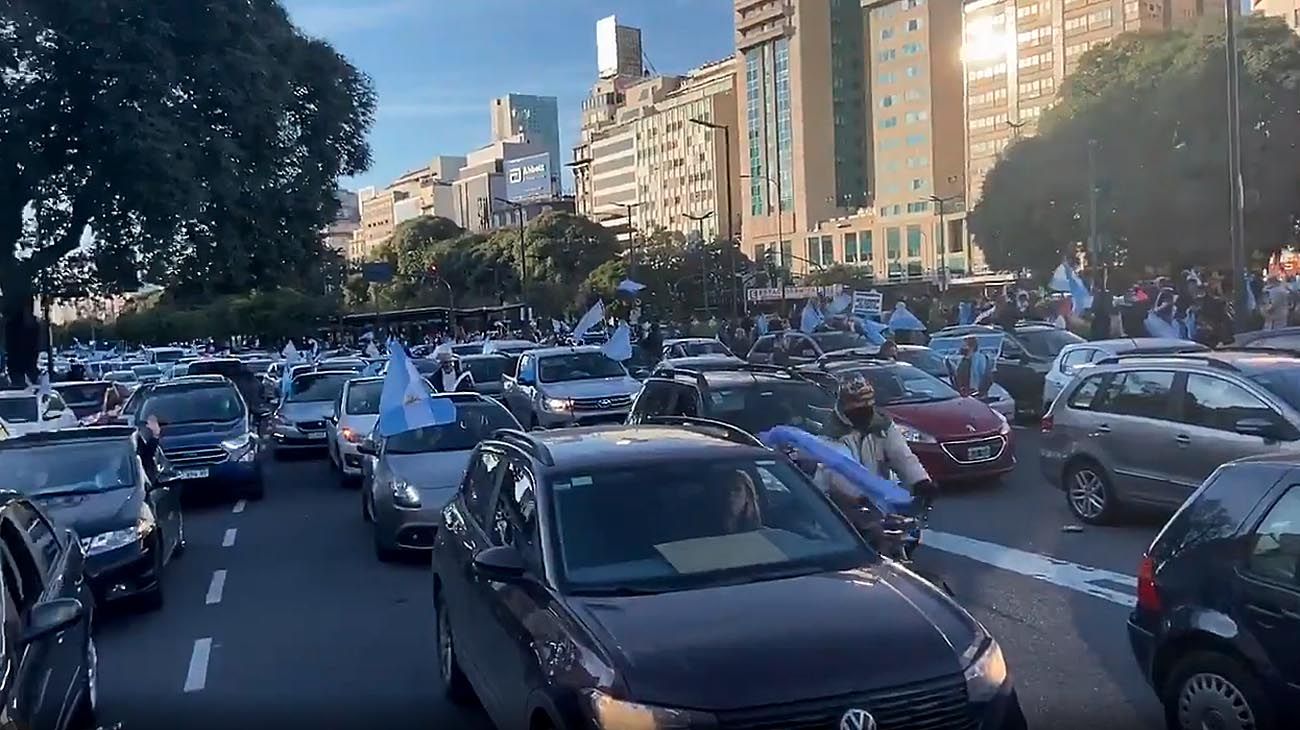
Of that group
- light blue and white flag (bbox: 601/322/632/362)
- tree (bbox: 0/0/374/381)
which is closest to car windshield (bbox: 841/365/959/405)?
light blue and white flag (bbox: 601/322/632/362)

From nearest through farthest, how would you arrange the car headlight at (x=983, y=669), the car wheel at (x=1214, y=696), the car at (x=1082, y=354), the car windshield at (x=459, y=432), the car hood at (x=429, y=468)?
the car headlight at (x=983, y=669)
the car wheel at (x=1214, y=696)
the car hood at (x=429, y=468)
the car windshield at (x=459, y=432)
the car at (x=1082, y=354)

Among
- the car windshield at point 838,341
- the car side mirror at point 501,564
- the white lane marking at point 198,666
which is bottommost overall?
the white lane marking at point 198,666

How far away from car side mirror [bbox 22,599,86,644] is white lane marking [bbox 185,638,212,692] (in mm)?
2898

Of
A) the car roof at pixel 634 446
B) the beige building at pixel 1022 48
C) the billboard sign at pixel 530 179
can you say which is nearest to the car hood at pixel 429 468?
the car roof at pixel 634 446

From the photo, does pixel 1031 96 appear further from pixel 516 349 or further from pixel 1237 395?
pixel 1237 395

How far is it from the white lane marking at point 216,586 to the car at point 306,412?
31.5 feet

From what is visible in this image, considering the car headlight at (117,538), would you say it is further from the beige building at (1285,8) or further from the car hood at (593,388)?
the beige building at (1285,8)

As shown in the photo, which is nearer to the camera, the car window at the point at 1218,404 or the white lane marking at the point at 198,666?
the white lane marking at the point at 198,666

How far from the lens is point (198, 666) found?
8.99m

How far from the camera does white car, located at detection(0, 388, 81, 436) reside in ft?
64.3

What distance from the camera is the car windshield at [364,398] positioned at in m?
19.5

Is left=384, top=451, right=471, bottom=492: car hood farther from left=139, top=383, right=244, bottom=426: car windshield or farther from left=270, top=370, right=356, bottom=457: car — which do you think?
left=270, top=370, right=356, bottom=457: car

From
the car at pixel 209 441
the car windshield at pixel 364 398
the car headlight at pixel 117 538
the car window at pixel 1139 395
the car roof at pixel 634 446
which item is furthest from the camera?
the car windshield at pixel 364 398

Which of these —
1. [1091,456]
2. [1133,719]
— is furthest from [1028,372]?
[1133,719]
